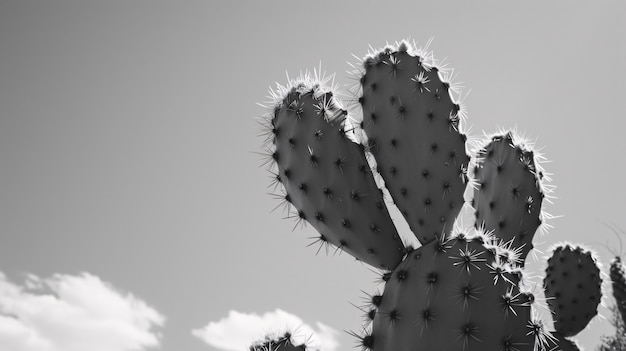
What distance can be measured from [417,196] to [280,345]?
2.73 ft

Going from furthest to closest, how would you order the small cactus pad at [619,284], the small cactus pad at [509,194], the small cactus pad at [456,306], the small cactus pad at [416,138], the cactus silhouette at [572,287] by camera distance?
the small cactus pad at [619,284] → the cactus silhouette at [572,287] → the small cactus pad at [509,194] → the small cactus pad at [416,138] → the small cactus pad at [456,306]

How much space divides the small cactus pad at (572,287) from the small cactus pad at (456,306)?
143 cm

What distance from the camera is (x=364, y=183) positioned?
1.94 meters

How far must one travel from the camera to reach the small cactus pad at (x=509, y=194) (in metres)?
2.21

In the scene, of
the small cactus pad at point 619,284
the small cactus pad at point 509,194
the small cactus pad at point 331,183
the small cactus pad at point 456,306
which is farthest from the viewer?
the small cactus pad at point 619,284

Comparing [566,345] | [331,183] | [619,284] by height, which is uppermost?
[619,284]

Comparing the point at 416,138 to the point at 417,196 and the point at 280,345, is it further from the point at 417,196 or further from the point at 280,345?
the point at 280,345

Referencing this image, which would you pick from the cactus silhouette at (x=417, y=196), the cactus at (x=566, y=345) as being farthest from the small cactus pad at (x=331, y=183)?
the cactus at (x=566, y=345)

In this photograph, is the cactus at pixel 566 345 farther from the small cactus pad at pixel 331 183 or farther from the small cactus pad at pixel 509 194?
the small cactus pad at pixel 331 183

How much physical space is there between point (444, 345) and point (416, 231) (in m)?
0.64

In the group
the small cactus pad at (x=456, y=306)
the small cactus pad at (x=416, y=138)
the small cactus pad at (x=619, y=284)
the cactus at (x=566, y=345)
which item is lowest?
the small cactus pad at (x=456, y=306)

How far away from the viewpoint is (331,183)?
1.89 meters

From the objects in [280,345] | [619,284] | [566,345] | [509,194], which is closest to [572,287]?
[566,345]

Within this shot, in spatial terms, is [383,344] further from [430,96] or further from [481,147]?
[481,147]
